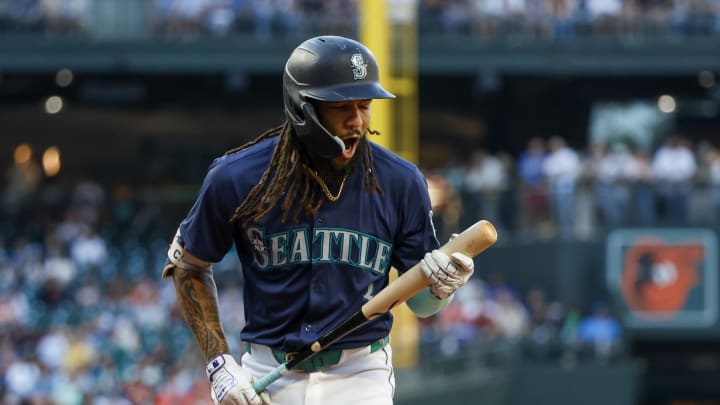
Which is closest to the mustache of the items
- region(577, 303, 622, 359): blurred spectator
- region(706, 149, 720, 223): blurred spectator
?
region(577, 303, 622, 359): blurred spectator

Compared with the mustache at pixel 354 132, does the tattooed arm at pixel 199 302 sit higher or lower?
lower

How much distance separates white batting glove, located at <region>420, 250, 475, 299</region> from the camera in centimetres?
402

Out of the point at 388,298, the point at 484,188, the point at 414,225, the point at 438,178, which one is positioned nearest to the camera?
the point at 388,298

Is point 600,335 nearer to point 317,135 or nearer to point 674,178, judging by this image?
point 674,178

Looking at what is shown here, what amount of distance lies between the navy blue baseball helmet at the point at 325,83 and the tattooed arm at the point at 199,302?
60 centimetres

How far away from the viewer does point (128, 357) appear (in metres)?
13.8

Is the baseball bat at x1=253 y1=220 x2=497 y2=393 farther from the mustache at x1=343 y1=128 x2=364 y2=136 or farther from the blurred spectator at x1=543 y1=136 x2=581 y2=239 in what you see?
the blurred spectator at x1=543 y1=136 x2=581 y2=239

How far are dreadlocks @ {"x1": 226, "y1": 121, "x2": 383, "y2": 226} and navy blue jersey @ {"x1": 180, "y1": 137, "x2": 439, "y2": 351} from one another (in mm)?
25

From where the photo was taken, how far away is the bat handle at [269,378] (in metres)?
4.27

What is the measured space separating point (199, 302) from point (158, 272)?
1258cm

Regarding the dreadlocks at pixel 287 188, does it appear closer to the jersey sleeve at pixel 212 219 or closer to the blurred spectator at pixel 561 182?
the jersey sleeve at pixel 212 219

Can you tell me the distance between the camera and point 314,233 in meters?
4.31

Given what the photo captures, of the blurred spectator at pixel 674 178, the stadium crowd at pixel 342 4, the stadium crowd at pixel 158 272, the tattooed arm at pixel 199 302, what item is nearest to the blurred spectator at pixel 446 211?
the stadium crowd at pixel 158 272

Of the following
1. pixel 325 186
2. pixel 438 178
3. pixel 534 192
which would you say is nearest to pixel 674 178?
pixel 534 192
